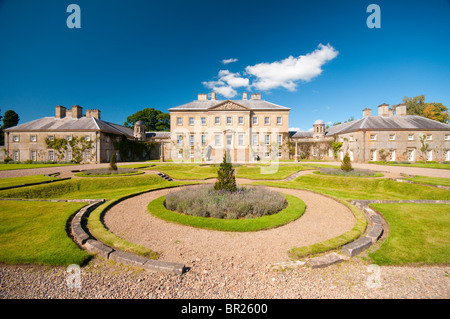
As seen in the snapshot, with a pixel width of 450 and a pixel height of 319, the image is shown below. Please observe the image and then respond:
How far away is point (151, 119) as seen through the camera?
6341cm

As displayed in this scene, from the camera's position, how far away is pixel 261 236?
19.0 ft

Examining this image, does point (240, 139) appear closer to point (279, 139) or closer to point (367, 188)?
point (279, 139)

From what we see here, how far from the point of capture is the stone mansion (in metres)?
31.2

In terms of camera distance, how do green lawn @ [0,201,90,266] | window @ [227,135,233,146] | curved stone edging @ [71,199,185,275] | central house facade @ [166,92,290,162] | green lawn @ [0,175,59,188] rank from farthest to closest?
window @ [227,135,233,146] → central house facade @ [166,92,290,162] → green lawn @ [0,175,59,188] → green lawn @ [0,201,90,266] → curved stone edging @ [71,199,185,275]

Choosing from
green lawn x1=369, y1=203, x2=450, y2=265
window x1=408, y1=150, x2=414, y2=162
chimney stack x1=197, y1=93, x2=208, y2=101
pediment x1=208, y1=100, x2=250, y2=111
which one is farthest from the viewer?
chimney stack x1=197, y1=93, x2=208, y2=101

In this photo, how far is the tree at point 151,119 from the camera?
62500 mm

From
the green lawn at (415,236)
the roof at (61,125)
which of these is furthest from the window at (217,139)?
the green lawn at (415,236)

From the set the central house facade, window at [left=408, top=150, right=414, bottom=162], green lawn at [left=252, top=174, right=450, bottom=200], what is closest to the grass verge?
green lawn at [left=252, top=174, right=450, bottom=200]

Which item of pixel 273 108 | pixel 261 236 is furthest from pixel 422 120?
pixel 261 236

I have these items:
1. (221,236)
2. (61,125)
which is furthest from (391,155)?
(61,125)

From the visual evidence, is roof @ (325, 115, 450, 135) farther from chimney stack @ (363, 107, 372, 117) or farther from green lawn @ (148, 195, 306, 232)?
green lawn @ (148, 195, 306, 232)

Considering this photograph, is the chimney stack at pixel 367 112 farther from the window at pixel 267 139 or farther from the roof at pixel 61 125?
the roof at pixel 61 125

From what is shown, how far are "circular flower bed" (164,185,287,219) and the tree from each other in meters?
59.7

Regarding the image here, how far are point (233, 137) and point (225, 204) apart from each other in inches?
1153
